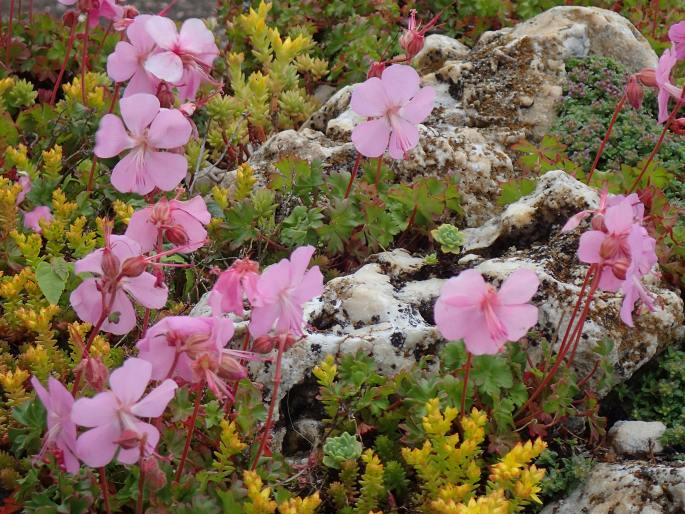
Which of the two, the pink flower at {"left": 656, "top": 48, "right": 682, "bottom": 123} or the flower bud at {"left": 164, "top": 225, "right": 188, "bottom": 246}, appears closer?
the flower bud at {"left": 164, "top": 225, "right": 188, "bottom": 246}

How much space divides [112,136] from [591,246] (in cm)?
126

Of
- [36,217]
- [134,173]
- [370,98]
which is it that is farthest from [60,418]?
[36,217]

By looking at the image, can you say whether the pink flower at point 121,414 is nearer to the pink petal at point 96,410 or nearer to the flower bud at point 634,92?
the pink petal at point 96,410

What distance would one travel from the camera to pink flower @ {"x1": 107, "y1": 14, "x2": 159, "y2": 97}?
2.43 metres

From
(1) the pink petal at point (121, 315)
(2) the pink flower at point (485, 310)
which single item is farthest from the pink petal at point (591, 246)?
(1) the pink petal at point (121, 315)

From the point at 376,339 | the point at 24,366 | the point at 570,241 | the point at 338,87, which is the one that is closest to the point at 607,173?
the point at 570,241

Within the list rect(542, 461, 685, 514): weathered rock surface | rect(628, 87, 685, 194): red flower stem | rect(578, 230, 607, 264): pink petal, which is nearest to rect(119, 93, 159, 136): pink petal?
rect(578, 230, 607, 264): pink petal

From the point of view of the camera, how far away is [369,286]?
2799 mm

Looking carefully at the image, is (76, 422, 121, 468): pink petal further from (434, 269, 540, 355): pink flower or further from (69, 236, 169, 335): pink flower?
(434, 269, 540, 355): pink flower

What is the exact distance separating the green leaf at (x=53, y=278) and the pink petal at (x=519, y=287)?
1619 mm

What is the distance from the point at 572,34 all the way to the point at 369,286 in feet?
7.34

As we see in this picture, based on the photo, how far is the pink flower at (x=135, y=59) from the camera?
243 centimetres

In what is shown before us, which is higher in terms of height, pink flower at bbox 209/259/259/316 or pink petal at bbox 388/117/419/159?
pink flower at bbox 209/259/259/316

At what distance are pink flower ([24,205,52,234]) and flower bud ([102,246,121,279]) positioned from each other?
59.8 inches
